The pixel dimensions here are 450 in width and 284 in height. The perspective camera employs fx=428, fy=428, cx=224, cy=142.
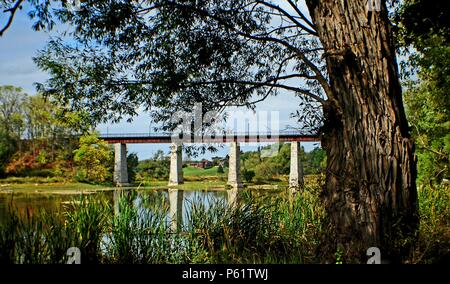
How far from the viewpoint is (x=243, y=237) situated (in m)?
4.71

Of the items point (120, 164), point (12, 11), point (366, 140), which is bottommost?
point (120, 164)

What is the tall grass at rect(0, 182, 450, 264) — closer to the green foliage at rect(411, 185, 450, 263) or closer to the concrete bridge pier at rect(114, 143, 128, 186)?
the green foliage at rect(411, 185, 450, 263)

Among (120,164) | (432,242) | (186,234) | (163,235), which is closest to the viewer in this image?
(432,242)

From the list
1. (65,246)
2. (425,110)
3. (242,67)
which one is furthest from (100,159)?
(65,246)

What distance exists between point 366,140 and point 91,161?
75.0ft

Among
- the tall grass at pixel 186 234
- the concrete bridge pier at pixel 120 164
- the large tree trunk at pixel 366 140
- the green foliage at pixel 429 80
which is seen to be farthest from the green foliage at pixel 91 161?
the large tree trunk at pixel 366 140

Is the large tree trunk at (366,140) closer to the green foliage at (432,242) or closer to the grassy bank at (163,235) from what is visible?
the green foliage at (432,242)

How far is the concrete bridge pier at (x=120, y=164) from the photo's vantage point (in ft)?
88.2

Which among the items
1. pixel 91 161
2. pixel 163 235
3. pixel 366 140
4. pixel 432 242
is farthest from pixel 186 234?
pixel 91 161

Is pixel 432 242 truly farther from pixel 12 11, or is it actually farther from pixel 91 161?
pixel 91 161

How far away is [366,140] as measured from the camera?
3678 mm

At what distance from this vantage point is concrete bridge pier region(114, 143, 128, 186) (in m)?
26.9

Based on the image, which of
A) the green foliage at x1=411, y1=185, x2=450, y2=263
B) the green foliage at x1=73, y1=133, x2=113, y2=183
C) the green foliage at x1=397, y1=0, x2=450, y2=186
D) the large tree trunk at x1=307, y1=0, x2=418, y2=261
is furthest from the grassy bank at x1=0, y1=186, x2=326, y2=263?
the green foliage at x1=73, y1=133, x2=113, y2=183

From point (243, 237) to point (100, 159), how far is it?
2243cm
